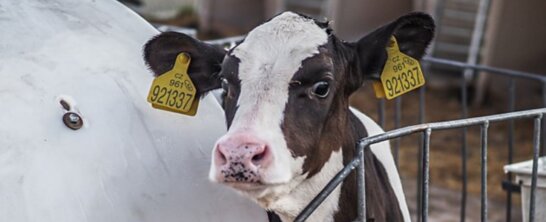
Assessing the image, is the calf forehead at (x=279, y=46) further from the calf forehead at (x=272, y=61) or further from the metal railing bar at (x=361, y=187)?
the metal railing bar at (x=361, y=187)

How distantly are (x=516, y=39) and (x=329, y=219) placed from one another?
26.5ft

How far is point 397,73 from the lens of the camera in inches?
162

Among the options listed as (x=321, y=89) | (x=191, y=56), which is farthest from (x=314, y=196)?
(x=191, y=56)

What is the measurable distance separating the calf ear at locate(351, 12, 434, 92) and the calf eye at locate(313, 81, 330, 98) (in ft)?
0.90

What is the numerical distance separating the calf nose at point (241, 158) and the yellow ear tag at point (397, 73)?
89 centimetres

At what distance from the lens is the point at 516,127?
10.8 m

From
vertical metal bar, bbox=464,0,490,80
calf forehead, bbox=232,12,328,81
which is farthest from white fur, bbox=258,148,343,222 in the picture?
vertical metal bar, bbox=464,0,490,80

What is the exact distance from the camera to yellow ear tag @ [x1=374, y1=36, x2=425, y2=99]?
4090mm

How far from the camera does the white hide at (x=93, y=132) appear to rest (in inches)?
136

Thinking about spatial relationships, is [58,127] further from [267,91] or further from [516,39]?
[516,39]

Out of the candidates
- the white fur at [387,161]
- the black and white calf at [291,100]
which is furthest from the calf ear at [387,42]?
the white fur at [387,161]

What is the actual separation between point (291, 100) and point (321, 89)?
0.16 m

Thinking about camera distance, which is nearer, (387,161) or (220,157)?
(220,157)

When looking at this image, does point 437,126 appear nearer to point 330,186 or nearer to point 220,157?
point 330,186
